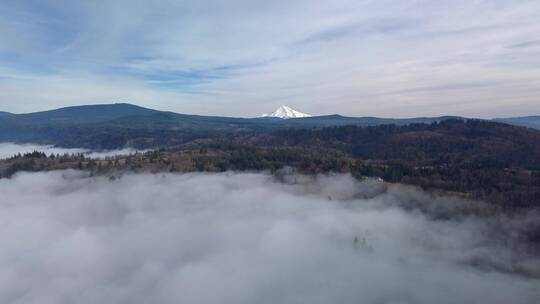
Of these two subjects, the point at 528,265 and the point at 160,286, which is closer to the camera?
the point at 160,286

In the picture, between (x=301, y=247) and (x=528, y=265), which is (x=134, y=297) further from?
(x=528, y=265)

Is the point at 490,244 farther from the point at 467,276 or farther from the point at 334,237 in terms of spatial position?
the point at 334,237

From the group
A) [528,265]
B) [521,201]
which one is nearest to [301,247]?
[528,265]

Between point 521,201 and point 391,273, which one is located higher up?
point 521,201

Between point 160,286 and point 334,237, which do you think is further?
point 334,237

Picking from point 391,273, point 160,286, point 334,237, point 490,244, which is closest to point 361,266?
point 391,273

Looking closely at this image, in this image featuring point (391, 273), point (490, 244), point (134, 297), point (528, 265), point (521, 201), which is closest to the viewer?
point (134, 297)

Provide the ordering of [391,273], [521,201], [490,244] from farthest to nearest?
[521,201]
[490,244]
[391,273]

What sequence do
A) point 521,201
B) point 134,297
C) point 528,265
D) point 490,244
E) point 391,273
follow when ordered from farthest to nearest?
point 521,201 → point 490,244 → point 528,265 → point 391,273 → point 134,297

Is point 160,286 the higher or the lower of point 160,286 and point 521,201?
the lower
